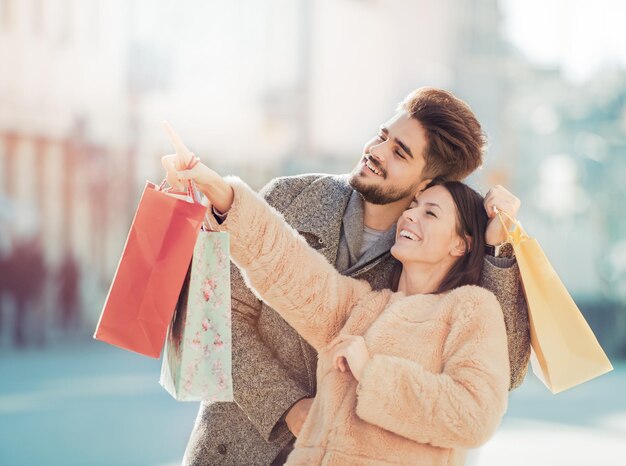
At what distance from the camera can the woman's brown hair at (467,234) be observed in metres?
2.05

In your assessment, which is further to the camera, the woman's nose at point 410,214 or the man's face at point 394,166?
the man's face at point 394,166

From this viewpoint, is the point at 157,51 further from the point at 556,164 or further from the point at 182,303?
the point at 182,303

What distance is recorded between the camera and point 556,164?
45.1 feet

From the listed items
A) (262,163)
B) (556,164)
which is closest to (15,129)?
(262,163)

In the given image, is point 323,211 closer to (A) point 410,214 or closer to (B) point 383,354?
(A) point 410,214

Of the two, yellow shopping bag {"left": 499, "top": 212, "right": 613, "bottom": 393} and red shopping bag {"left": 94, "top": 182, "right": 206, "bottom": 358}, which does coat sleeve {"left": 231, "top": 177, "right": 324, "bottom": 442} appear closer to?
red shopping bag {"left": 94, "top": 182, "right": 206, "bottom": 358}

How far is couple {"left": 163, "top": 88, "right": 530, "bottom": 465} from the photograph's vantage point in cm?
181

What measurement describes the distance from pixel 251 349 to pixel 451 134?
61 centimetres

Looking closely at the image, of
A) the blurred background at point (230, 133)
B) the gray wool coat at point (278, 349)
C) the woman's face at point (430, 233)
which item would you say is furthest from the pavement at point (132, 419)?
the woman's face at point (430, 233)

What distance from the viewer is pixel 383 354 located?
1.89 metres

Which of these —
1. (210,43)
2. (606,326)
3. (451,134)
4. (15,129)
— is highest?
(451,134)

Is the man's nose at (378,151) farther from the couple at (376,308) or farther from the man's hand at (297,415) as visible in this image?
the man's hand at (297,415)

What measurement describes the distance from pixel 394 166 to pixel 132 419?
5.41 meters

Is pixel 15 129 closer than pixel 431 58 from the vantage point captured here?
Yes
